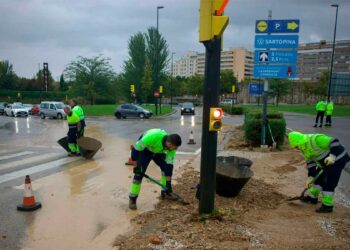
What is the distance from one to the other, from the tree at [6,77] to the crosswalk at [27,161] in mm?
77215

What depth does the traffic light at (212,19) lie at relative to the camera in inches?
182

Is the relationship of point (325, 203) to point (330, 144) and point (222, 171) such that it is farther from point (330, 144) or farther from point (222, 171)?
point (222, 171)

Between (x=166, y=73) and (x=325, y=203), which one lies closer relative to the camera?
(x=325, y=203)

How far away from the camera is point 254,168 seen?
942 centimetres

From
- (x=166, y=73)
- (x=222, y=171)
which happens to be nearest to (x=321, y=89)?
(x=166, y=73)

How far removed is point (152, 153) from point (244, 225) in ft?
6.75

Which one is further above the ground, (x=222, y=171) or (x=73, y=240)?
(x=222, y=171)

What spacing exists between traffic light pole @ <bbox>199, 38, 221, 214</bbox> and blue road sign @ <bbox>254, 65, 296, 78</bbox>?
7247mm

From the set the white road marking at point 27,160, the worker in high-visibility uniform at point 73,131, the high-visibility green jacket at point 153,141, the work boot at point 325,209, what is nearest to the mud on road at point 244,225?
the work boot at point 325,209

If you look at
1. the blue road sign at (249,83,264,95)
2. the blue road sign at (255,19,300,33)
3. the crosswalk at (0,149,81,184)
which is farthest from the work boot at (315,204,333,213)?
the blue road sign at (249,83,264,95)

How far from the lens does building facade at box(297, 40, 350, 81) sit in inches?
5304

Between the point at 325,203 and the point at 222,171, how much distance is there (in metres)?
1.92

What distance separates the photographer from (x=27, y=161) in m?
10.2

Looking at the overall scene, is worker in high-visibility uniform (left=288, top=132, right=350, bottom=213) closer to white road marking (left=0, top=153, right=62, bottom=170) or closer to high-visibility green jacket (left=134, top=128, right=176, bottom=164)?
high-visibility green jacket (left=134, top=128, right=176, bottom=164)
